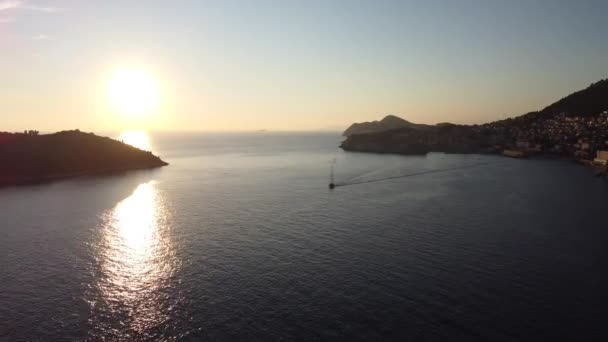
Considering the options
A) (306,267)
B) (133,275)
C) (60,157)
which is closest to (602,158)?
(306,267)

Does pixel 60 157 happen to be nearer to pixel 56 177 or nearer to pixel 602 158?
pixel 56 177

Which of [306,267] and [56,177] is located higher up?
[56,177]

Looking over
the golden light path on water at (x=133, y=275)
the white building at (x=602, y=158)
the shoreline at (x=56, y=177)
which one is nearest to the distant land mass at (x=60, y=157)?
the shoreline at (x=56, y=177)

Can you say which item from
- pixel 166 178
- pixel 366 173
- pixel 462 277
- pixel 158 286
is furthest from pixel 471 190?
pixel 166 178

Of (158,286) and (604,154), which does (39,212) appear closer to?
(158,286)

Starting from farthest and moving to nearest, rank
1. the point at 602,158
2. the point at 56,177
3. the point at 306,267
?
1. the point at 602,158
2. the point at 56,177
3. the point at 306,267

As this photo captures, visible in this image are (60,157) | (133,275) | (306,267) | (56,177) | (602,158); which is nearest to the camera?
(133,275)

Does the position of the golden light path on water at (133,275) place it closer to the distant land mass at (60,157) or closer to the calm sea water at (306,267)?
the calm sea water at (306,267)
